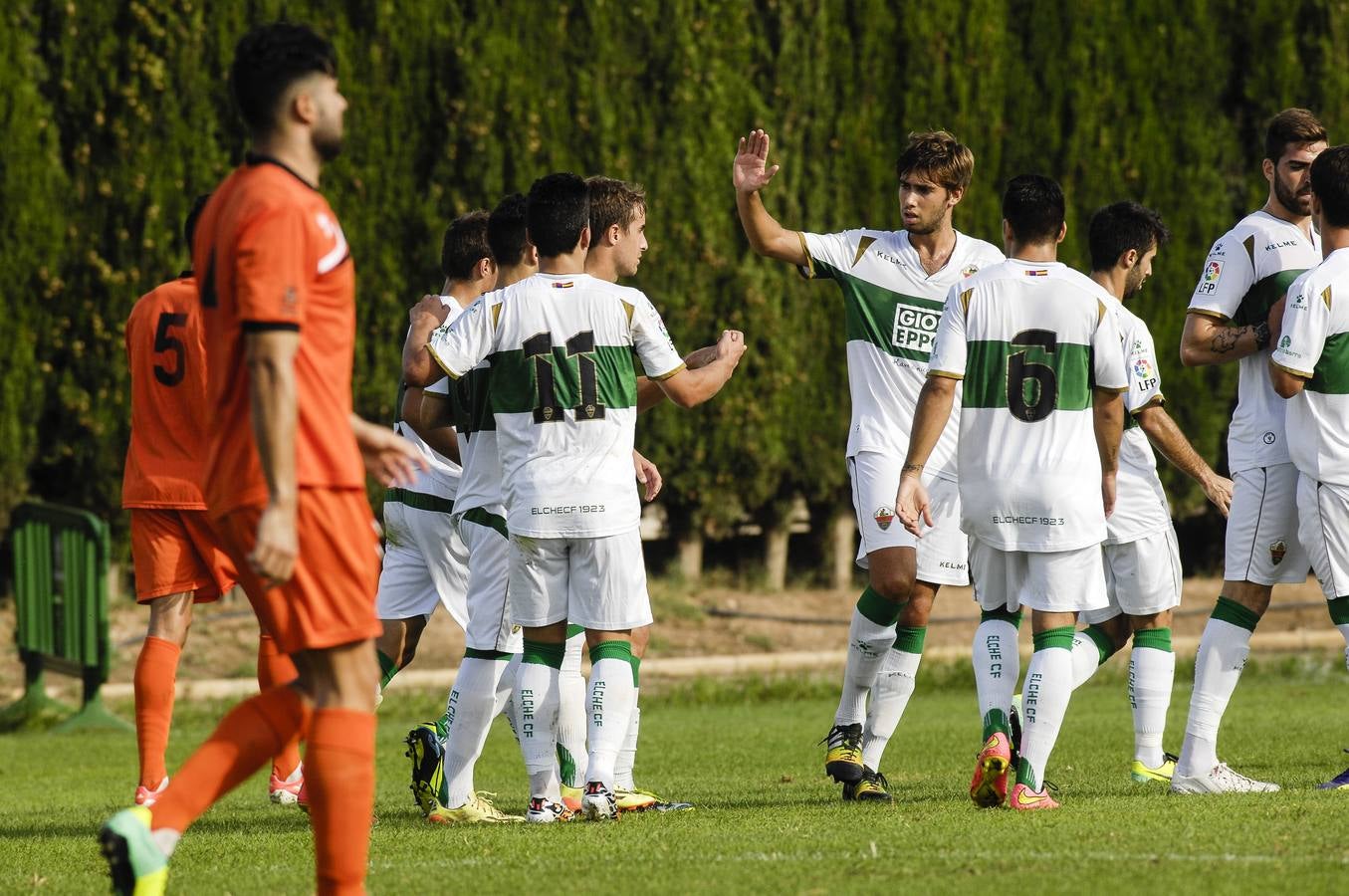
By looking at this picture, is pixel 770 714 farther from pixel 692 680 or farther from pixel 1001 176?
pixel 1001 176

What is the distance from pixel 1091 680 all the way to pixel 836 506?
137 inches

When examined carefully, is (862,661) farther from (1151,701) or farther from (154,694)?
(154,694)

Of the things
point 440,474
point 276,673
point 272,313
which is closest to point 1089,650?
point 440,474

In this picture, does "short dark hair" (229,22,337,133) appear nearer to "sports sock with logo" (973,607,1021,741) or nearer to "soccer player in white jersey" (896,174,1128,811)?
"soccer player in white jersey" (896,174,1128,811)

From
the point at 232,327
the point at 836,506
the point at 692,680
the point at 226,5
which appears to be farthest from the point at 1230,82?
the point at 232,327

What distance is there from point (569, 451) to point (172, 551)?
185cm

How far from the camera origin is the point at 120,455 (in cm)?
1420

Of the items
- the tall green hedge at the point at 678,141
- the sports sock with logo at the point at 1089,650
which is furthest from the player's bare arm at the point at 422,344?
the tall green hedge at the point at 678,141

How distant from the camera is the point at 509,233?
25.2ft

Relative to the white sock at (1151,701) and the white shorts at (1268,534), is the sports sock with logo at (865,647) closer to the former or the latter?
the white sock at (1151,701)

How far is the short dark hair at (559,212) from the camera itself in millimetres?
7016

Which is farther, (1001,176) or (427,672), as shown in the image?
(1001,176)

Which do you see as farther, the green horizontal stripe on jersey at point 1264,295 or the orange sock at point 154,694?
the green horizontal stripe on jersey at point 1264,295

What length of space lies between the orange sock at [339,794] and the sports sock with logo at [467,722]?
2594 millimetres
